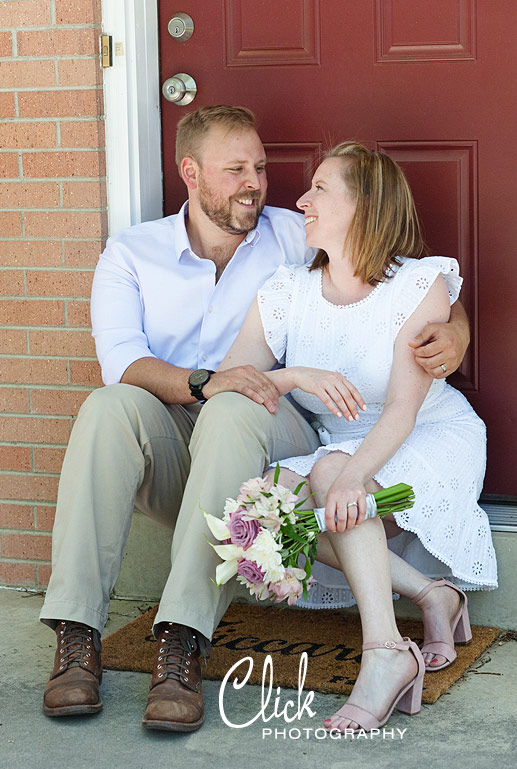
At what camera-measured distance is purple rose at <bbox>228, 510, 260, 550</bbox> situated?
7.33ft

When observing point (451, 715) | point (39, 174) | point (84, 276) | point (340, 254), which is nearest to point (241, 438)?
point (340, 254)

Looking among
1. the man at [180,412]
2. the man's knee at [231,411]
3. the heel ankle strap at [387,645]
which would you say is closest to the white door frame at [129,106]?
the man at [180,412]

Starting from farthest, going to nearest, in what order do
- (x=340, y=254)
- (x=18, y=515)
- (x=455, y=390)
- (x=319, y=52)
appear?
1. (x=18, y=515)
2. (x=319, y=52)
3. (x=455, y=390)
4. (x=340, y=254)

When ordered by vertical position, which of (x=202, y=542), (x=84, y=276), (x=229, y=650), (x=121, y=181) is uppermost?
(x=121, y=181)

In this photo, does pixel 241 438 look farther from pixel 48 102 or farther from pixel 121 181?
pixel 48 102

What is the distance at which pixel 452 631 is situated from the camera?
267cm

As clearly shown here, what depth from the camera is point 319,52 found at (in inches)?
124

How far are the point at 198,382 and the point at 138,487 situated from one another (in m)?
0.30

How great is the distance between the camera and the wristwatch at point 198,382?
8.87ft

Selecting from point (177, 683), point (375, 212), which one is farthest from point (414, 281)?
point (177, 683)

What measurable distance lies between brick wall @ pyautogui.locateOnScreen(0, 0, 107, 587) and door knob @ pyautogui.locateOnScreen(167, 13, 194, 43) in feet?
0.77

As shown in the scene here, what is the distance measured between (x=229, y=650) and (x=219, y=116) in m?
1.46

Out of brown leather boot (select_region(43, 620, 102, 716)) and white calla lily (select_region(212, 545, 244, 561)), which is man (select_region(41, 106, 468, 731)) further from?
white calla lily (select_region(212, 545, 244, 561))

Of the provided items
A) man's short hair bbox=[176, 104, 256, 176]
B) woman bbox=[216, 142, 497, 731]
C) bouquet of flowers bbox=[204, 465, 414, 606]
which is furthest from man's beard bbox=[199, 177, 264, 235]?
bouquet of flowers bbox=[204, 465, 414, 606]
